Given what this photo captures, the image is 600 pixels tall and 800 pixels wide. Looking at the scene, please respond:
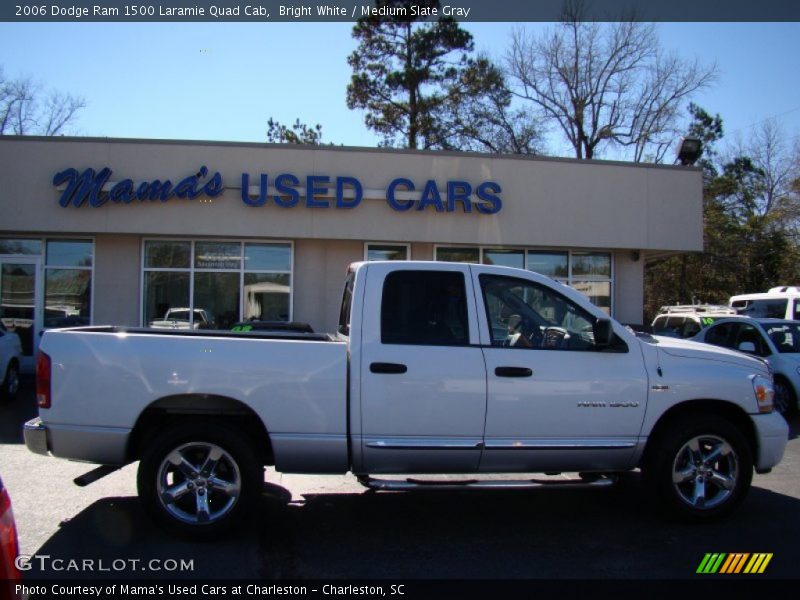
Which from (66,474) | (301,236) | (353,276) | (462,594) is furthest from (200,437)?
(301,236)

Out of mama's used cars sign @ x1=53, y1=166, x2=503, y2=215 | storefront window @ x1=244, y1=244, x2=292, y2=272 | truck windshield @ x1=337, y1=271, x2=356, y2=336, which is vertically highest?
mama's used cars sign @ x1=53, y1=166, x2=503, y2=215

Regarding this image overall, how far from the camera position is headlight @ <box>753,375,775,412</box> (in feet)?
17.4

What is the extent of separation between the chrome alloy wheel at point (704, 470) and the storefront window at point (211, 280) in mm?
10305

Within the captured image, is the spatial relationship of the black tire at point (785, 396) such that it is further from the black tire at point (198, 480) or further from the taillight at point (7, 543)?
the taillight at point (7, 543)

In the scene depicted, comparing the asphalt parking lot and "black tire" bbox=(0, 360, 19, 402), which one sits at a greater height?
"black tire" bbox=(0, 360, 19, 402)

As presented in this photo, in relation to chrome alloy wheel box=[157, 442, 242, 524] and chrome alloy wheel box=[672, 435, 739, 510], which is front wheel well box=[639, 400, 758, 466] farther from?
chrome alloy wheel box=[157, 442, 242, 524]

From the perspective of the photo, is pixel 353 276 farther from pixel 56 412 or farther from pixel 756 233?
pixel 756 233

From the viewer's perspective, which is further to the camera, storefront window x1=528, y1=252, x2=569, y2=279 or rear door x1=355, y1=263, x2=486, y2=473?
storefront window x1=528, y1=252, x2=569, y2=279

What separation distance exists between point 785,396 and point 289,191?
966cm

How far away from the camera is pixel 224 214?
13625 millimetres

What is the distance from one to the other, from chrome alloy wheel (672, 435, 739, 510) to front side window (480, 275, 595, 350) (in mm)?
1180

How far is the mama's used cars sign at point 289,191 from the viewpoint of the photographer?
13383mm

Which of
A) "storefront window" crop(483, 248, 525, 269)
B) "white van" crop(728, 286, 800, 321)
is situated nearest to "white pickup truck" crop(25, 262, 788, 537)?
"storefront window" crop(483, 248, 525, 269)

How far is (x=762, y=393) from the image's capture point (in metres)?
5.32
